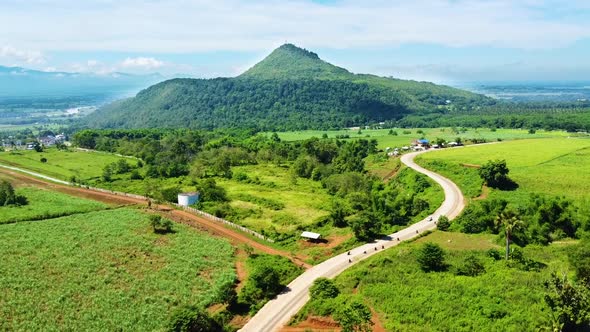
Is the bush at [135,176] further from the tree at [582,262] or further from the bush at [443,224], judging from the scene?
the tree at [582,262]

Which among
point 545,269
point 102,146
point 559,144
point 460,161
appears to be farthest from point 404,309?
point 102,146

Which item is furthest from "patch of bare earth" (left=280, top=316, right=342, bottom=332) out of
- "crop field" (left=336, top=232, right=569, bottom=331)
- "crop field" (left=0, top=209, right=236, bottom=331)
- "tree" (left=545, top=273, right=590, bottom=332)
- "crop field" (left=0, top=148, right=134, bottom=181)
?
"crop field" (left=0, top=148, right=134, bottom=181)

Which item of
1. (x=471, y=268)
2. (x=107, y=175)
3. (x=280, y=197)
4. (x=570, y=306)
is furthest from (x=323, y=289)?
(x=107, y=175)

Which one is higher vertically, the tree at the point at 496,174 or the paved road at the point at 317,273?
the tree at the point at 496,174

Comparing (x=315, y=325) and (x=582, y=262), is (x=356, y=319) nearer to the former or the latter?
(x=315, y=325)

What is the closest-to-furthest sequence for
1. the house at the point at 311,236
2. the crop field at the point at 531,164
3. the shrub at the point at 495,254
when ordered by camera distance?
the shrub at the point at 495,254 < the house at the point at 311,236 < the crop field at the point at 531,164

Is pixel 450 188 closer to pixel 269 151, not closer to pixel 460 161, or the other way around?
pixel 460 161

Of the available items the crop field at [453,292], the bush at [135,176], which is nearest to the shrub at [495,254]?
the crop field at [453,292]
